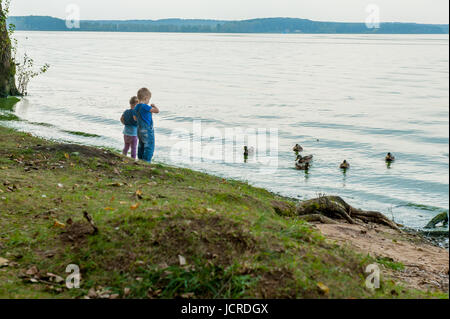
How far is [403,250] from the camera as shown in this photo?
10891mm

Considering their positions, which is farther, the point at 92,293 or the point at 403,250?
the point at 403,250

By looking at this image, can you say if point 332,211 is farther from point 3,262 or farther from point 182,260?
point 3,262

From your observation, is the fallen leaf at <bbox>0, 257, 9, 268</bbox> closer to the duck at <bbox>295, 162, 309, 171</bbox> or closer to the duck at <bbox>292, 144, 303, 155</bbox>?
the duck at <bbox>295, 162, 309, 171</bbox>

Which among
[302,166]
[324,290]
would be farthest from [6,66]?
[324,290]

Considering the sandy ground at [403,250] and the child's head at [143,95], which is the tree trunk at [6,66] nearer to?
the child's head at [143,95]

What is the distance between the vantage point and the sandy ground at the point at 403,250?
8.34 metres

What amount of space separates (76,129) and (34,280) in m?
23.3

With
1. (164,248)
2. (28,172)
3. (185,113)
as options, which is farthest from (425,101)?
(164,248)

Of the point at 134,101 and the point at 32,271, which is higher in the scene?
the point at 134,101

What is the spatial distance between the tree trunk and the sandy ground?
78.4 feet

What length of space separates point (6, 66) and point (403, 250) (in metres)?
29.7

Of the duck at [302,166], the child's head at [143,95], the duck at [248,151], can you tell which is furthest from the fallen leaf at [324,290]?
the duck at [248,151]
